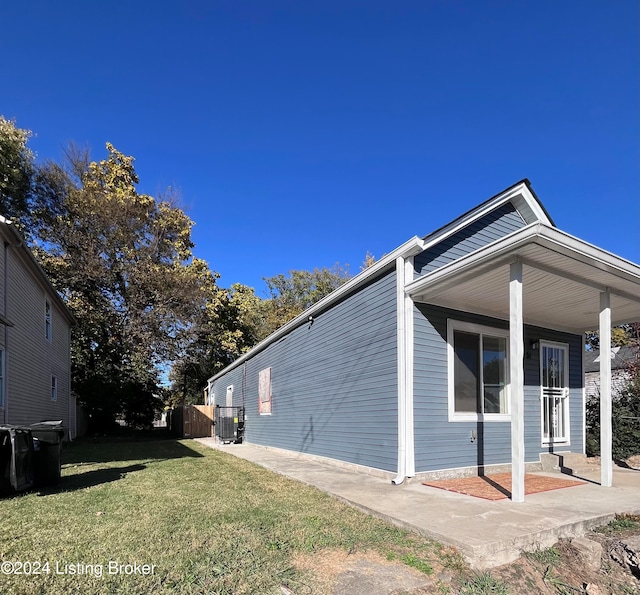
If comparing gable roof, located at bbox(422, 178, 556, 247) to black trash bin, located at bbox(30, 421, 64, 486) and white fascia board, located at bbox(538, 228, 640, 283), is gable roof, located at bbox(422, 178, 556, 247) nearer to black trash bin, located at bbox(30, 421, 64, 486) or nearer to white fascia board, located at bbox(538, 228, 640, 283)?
white fascia board, located at bbox(538, 228, 640, 283)

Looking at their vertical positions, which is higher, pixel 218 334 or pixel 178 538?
pixel 218 334

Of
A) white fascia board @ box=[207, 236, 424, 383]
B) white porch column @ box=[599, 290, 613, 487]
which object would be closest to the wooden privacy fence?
white fascia board @ box=[207, 236, 424, 383]

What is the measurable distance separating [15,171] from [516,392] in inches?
865

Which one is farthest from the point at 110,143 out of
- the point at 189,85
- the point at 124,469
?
the point at 124,469

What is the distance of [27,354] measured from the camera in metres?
11.6

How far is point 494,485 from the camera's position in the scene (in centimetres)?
638

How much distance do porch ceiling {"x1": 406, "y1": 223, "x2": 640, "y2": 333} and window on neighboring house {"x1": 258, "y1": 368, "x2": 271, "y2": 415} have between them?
321 inches

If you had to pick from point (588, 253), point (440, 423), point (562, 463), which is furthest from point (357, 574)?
point (562, 463)

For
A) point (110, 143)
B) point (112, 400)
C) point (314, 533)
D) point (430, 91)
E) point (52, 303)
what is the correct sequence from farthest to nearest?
point (110, 143) → point (112, 400) → point (52, 303) → point (430, 91) → point (314, 533)

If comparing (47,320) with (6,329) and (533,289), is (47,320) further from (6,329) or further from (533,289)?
(533,289)

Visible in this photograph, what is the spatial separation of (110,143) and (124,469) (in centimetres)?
2163

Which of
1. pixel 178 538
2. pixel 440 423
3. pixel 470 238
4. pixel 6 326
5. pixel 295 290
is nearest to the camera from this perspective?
pixel 178 538

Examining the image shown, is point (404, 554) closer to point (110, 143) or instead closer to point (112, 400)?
point (112, 400)

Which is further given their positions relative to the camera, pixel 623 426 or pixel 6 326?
pixel 623 426
